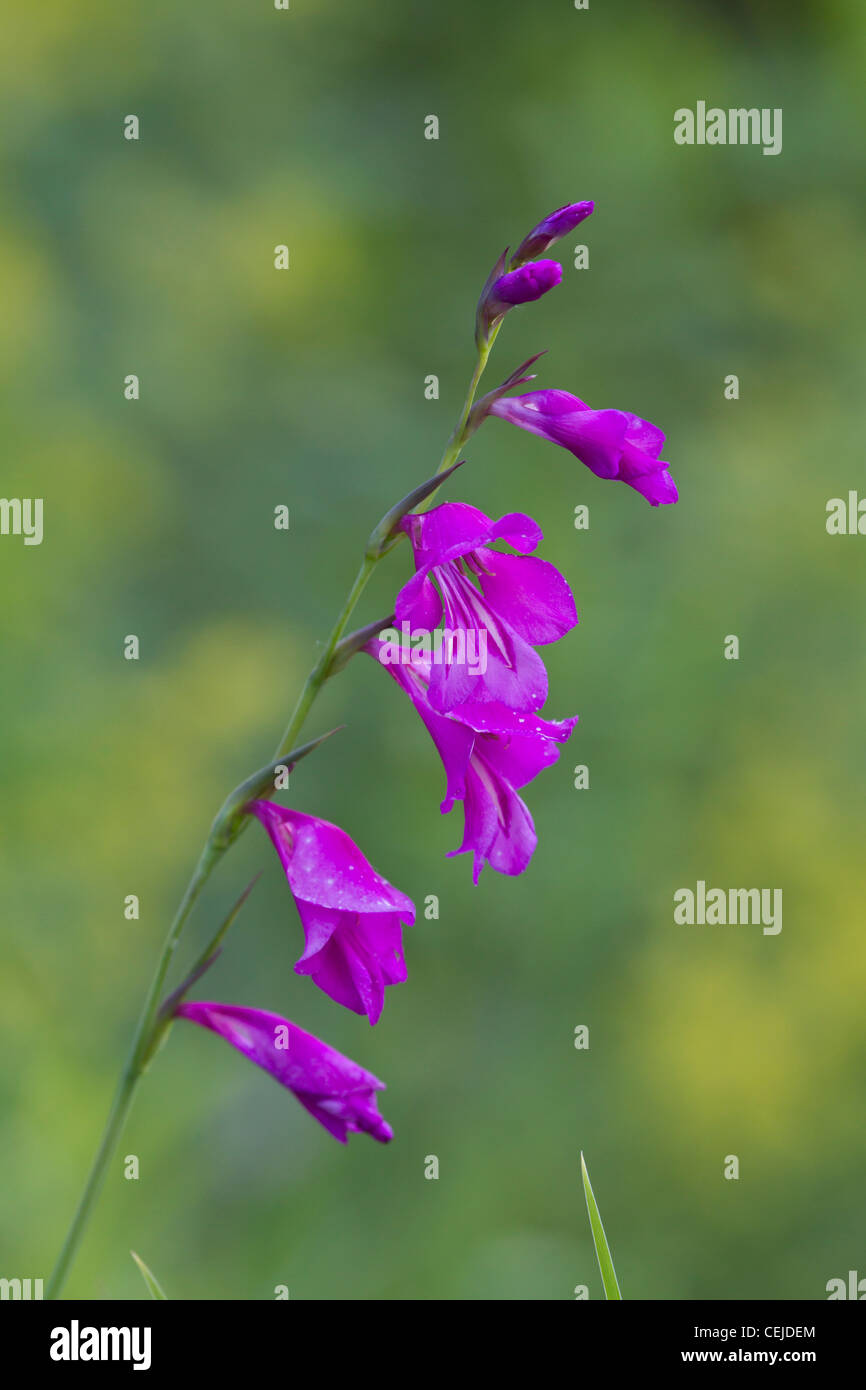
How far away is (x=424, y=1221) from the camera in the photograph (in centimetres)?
264

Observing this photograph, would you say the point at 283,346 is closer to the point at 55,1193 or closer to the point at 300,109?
the point at 300,109

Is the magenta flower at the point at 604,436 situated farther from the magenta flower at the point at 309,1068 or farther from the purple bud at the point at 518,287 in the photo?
the magenta flower at the point at 309,1068

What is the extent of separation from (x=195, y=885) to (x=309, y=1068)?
0.64ft

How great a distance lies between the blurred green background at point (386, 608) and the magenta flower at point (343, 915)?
1.44 m

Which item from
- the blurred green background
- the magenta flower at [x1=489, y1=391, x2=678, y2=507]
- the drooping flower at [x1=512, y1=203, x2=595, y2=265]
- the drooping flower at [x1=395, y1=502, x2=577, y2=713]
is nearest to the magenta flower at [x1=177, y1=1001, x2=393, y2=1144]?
the drooping flower at [x1=395, y1=502, x2=577, y2=713]

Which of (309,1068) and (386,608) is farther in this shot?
(386,608)

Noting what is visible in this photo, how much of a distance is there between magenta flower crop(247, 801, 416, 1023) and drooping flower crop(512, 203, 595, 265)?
49 centimetres

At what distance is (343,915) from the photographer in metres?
1.03

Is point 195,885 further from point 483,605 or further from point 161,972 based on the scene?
point 483,605

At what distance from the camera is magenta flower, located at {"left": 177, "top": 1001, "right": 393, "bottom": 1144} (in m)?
1.08

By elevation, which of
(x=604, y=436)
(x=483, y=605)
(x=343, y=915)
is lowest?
(x=343, y=915)

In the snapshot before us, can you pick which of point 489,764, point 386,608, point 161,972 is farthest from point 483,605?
point 386,608

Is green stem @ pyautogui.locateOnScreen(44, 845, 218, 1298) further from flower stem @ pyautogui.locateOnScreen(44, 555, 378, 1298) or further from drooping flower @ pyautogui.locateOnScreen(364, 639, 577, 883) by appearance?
drooping flower @ pyautogui.locateOnScreen(364, 639, 577, 883)

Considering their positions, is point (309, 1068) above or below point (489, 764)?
below
